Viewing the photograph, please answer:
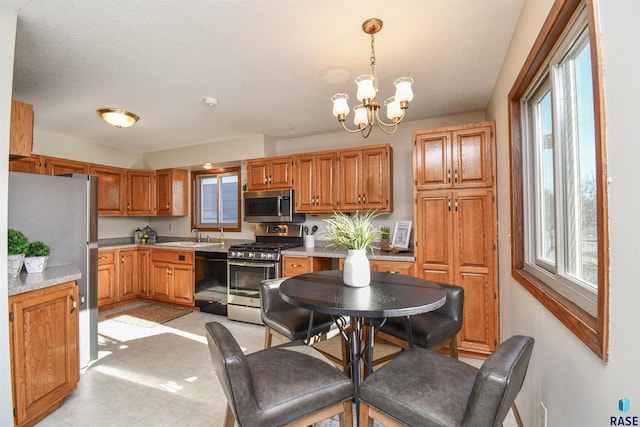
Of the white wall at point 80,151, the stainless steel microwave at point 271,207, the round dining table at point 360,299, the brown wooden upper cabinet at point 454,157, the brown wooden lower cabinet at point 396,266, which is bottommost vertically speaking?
the brown wooden lower cabinet at point 396,266

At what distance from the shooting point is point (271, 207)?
4078 mm

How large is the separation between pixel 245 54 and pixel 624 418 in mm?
2612

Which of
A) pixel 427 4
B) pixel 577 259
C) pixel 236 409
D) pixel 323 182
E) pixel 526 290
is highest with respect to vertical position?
pixel 427 4

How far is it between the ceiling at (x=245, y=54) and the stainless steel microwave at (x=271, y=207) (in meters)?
1.07

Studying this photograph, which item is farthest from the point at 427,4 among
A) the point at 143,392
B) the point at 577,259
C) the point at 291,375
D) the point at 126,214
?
the point at 126,214

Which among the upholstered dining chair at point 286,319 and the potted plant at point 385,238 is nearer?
the upholstered dining chair at point 286,319

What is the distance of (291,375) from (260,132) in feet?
11.4

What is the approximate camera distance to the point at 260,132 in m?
4.12

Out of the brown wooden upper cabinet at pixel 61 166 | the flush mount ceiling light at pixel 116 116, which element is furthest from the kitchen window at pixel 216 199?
the flush mount ceiling light at pixel 116 116

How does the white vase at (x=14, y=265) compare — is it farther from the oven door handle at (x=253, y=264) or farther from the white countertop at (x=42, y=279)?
the oven door handle at (x=253, y=264)

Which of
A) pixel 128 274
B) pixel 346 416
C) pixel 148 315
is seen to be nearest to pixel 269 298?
pixel 346 416

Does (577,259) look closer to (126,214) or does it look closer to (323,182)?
(323,182)

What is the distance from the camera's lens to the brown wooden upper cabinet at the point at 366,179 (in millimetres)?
3473

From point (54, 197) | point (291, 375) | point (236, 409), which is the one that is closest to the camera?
point (236, 409)
